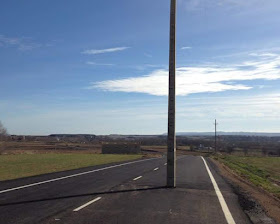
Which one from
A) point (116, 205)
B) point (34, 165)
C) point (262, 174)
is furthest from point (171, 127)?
point (262, 174)

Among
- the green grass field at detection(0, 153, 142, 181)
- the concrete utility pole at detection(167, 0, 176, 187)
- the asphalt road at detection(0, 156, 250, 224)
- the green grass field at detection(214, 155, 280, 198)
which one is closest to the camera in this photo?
the asphalt road at detection(0, 156, 250, 224)

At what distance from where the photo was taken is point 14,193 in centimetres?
1407

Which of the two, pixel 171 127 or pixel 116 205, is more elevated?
pixel 171 127

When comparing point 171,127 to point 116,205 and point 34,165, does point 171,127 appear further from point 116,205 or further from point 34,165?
point 34,165

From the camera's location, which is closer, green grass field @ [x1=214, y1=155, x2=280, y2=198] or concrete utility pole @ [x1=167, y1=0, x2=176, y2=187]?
concrete utility pole @ [x1=167, y1=0, x2=176, y2=187]

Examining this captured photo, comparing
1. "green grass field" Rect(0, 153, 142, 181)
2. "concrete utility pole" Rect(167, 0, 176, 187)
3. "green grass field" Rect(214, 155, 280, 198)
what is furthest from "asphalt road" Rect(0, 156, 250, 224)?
"green grass field" Rect(0, 153, 142, 181)

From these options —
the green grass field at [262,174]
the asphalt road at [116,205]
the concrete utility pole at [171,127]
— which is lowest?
the green grass field at [262,174]

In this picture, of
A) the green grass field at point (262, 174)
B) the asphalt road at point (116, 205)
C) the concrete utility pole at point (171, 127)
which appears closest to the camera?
the asphalt road at point (116, 205)

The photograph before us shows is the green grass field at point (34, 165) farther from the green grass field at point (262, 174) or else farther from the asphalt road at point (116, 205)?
the green grass field at point (262, 174)

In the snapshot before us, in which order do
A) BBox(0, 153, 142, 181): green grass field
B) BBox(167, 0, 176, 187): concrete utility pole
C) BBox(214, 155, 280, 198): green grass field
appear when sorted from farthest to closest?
BBox(0, 153, 142, 181): green grass field
BBox(214, 155, 280, 198): green grass field
BBox(167, 0, 176, 187): concrete utility pole

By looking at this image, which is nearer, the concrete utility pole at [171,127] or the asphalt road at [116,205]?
the asphalt road at [116,205]

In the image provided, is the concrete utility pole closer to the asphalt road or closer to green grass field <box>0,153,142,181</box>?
the asphalt road

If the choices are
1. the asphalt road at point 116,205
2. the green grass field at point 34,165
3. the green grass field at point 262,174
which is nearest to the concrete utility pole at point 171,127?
the asphalt road at point 116,205

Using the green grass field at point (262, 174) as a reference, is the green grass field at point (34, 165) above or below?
above
